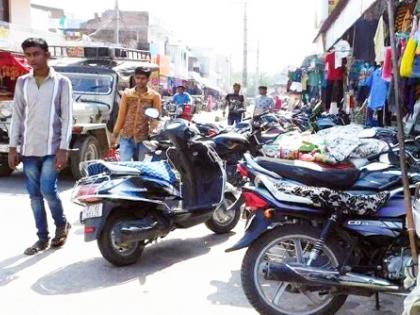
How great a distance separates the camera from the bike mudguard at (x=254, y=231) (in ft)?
10.9

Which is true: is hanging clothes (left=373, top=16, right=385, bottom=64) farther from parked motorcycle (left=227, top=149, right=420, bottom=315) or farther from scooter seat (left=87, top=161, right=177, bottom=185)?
parked motorcycle (left=227, top=149, right=420, bottom=315)

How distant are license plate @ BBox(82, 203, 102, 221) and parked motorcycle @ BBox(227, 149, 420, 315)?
1.34 m

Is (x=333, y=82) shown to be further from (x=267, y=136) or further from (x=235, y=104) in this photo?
(x=267, y=136)

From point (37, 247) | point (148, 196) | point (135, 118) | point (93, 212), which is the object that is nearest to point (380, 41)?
point (135, 118)

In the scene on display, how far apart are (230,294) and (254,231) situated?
2.60 ft

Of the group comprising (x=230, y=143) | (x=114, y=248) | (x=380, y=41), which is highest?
(x=380, y=41)

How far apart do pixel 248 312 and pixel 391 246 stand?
1019 mm

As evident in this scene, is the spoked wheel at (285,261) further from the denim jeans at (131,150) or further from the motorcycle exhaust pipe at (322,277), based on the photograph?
the denim jeans at (131,150)

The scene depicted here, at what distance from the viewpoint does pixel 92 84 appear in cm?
949

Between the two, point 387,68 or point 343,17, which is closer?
point 387,68

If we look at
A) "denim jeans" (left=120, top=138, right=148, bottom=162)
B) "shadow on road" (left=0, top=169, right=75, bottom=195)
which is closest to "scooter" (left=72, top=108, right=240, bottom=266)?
"denim jeans" (left=120, top=138, right=148, bottom=162)

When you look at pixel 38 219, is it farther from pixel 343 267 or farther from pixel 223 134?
pixel 343 267

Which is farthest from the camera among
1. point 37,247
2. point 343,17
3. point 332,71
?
point 343,17

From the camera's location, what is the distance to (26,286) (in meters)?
3.95
